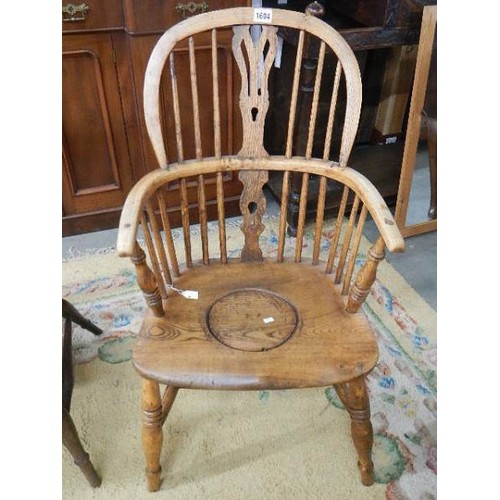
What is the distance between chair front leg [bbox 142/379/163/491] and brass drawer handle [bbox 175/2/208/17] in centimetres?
123

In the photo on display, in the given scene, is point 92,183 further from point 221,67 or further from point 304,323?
point 304,323

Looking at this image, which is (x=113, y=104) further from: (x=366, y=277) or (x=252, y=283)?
(x=366, y=277)

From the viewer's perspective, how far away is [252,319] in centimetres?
109

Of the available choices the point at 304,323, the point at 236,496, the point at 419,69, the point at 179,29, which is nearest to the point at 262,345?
the point at 304,323

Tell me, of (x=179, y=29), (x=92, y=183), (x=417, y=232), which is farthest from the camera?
(x=417, y=232)

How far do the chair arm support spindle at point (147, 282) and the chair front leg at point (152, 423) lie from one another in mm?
163

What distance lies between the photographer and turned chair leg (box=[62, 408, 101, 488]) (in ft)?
3.46

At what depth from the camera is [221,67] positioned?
5.74ft

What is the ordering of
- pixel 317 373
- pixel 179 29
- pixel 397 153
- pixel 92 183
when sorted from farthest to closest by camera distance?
pixel 397 153 < pixel 92 183 < pixel 179 29 < pixel 317 373

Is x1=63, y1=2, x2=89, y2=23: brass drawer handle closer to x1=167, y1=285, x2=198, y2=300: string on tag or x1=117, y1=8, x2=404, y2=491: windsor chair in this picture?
x1=117, y1=8, x2=404, y2=491: windsor chair

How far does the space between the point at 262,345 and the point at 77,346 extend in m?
0.84

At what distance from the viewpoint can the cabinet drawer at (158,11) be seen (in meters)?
1.54

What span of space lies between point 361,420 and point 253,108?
81cm

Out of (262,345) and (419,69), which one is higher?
(419,69)
